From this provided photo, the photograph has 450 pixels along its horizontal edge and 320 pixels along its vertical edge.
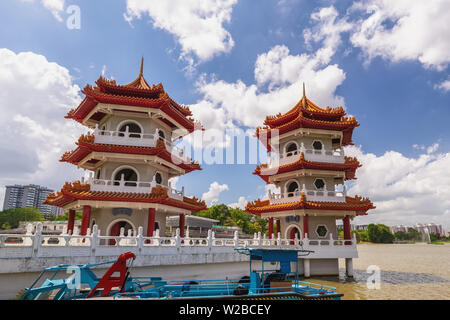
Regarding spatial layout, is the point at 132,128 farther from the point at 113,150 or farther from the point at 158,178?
the point at 158,178

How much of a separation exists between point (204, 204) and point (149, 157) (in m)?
5.85

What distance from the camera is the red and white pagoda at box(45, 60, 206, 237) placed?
17266 millimetres

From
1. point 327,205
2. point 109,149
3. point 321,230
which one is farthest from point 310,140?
point 109,149

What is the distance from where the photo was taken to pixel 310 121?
23.5 metres

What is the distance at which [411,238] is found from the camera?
122 meters

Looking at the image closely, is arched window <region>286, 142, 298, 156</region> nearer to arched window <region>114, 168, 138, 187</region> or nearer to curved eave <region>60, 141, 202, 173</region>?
curved eave <region>60, 141, 202, 173</region>

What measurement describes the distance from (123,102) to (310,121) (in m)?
14.3

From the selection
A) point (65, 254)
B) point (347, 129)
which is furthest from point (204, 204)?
point (347, 129)

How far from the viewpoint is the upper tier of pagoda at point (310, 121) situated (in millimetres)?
23734

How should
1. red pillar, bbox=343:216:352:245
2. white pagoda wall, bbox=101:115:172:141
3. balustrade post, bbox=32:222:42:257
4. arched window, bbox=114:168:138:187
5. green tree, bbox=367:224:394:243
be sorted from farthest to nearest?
green tree, bbox=367:224:394:243, red pillar, bbox=343:216:352:245, white pagoda wall, bbox=101:115:172:141, arched window, bbox=114:168:138:187, balustrade post, bbox=32:222:42:257

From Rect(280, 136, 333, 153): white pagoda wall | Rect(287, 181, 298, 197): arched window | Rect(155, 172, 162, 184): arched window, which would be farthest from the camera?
Rect(280, 136, 333, 153): white pagoda wall

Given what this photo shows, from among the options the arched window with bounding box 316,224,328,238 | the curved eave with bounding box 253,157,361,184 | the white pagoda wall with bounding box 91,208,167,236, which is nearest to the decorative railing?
the white pagoda wall with bounding box 91,208,167,236

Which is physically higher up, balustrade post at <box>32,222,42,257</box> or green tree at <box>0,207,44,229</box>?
green tree at <box>0,207,44,229</box>
